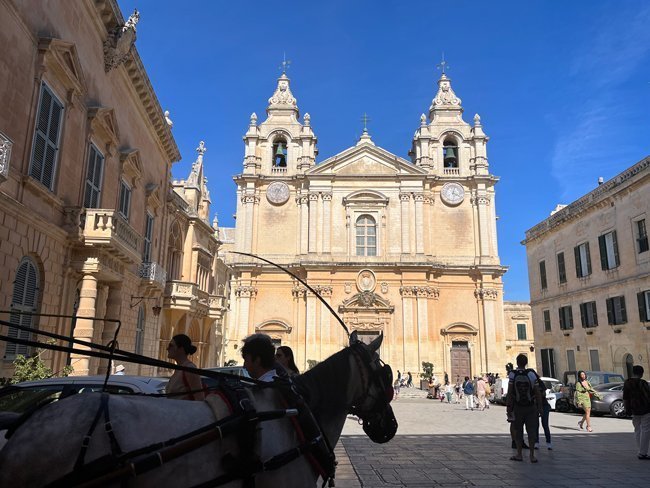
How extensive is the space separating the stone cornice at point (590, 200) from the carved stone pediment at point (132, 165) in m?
20.3

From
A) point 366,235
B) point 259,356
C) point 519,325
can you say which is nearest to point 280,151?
point 366,235

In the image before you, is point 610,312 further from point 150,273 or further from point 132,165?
point 132,165

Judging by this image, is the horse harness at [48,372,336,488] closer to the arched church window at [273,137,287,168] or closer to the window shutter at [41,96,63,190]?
the window shutter at [41,96,63,190]

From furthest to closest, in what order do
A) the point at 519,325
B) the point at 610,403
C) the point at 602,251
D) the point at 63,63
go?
the point at 519,325 < the point at 602,251 < the point at 610,403 < the point at 63,63

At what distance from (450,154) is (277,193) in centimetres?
1393

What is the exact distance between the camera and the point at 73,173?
11.6m

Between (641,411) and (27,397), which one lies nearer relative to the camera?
(27,397)

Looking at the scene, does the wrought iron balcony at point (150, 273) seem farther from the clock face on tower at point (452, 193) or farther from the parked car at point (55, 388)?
the clock face on tower at point (452, 193)

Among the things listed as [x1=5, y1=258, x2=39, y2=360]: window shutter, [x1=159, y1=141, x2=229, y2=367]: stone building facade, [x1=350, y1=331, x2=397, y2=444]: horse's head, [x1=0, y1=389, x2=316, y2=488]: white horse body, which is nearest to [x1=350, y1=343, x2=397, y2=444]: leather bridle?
[x1=350, y1=331, x2=397, y2=444]: horse's head

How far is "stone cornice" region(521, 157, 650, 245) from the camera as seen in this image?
71.6 ft

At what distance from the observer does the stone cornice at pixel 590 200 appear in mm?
21812

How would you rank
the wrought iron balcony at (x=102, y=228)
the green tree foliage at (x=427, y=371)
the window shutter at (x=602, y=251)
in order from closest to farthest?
the wrought iron balcony at (x=102, y=228) < the window shutter at (x=602, y=251) < the green tree foliage at (x=427, y=371)

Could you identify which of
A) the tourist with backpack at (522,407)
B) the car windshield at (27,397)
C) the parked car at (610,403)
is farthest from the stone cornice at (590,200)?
the car windshield at (27,397)

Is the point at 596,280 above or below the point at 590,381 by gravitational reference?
above
